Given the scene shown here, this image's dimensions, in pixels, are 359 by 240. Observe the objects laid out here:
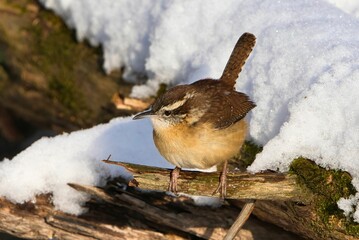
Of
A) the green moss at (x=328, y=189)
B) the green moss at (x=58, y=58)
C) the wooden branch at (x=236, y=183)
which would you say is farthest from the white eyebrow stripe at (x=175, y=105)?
the green moss at (x=58, y=58)

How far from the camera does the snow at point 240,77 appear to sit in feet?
12.6

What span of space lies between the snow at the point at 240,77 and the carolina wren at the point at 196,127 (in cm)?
22

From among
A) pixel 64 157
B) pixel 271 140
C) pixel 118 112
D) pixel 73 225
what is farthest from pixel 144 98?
pixel 271 140

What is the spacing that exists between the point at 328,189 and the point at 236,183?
509 mm

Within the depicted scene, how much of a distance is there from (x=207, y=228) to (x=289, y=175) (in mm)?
841

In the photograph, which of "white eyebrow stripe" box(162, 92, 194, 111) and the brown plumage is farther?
the brown plumage

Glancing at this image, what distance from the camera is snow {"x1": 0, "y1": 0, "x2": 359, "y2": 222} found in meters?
3.85

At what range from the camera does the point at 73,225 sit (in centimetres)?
458

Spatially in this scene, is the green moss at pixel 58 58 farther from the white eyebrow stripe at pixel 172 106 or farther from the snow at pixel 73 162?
the white eyebrow stripe at pixel 172 106

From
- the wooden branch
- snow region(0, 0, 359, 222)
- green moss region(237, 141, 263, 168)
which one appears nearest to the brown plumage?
snow region(0, 0, 359, 222)

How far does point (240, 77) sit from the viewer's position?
4742 millimetres

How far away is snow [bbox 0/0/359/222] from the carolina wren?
222 mm

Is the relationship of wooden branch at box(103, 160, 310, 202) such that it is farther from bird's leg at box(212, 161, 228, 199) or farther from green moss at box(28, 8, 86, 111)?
green moss at box(28, 8, 86, 111)

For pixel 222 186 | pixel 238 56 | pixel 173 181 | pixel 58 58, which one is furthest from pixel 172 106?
pixel 58 58
